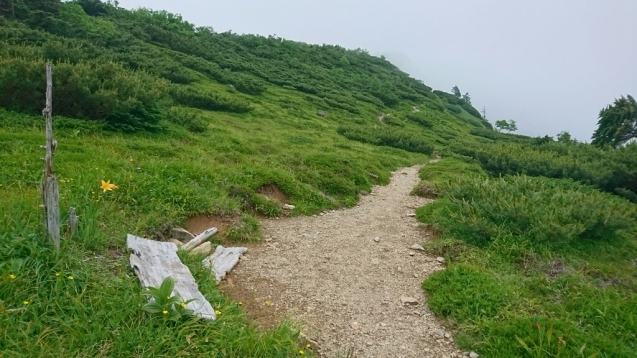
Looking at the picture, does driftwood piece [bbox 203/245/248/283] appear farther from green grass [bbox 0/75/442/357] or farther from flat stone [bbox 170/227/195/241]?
flat stone [bbox 170/227/195/241]

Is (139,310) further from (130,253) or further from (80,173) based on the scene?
(80,173)

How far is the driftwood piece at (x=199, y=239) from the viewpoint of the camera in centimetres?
694

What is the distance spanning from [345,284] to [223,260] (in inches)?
83.3

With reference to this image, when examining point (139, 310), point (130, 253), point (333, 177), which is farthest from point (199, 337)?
point (333, 177)

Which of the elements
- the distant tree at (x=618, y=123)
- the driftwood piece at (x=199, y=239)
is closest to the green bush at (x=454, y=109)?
the distant tree at (x=618, y=123)

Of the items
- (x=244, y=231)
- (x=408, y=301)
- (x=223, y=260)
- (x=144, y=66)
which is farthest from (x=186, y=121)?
(x=144, y=66)

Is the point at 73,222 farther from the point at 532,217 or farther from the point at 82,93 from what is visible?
the point at 532,217

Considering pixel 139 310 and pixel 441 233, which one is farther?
pixel 441 233

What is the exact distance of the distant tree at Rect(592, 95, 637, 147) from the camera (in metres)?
32.3

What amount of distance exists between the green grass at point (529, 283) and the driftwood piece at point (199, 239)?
4.01 metres

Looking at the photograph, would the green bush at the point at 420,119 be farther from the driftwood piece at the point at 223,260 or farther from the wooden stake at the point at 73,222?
the wooden stake at the point at 73,222

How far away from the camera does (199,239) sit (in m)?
7.42

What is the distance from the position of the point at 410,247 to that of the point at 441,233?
43.2 inches

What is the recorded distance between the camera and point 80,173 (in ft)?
26.0
